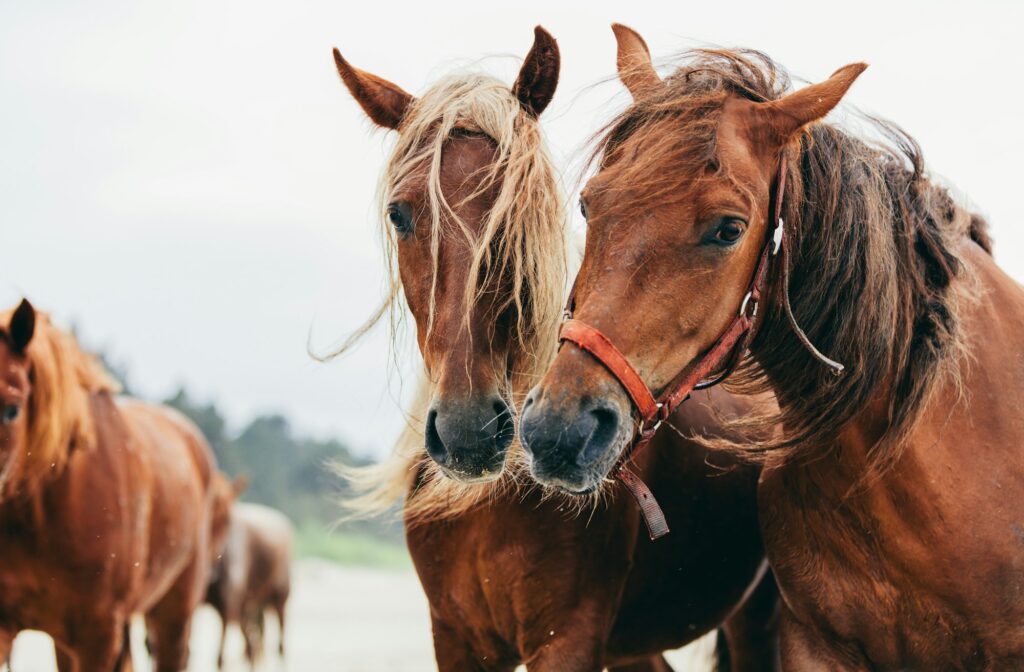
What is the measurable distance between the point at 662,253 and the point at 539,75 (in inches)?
45.3

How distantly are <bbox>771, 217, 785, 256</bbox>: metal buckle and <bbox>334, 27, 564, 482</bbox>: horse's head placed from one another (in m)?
0.72

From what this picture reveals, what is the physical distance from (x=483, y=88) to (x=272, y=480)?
35693 millimetres

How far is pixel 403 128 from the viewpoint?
12.0 ft

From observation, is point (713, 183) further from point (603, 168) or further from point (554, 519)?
point (554, 519)

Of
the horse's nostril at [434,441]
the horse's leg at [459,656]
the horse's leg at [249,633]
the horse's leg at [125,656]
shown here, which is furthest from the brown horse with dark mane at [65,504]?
the horse's leg at [249,633]

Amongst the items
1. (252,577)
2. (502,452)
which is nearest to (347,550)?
(252,577)

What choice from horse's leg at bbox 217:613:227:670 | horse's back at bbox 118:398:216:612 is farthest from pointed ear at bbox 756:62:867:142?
horse's leg at bbox 217:613:227:670

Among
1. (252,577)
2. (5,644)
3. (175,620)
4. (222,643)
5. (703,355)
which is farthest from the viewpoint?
(252,577)

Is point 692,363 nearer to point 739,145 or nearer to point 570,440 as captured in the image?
point 570,440

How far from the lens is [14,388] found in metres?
5.06

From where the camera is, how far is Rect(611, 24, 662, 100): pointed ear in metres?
3.17

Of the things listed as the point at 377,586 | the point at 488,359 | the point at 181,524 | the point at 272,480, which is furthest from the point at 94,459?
the point at 272,480

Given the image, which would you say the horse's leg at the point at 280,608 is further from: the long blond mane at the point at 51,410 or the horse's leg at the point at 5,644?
the long blond mane at the point at 51,410

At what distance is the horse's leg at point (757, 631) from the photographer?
15.8 feet
